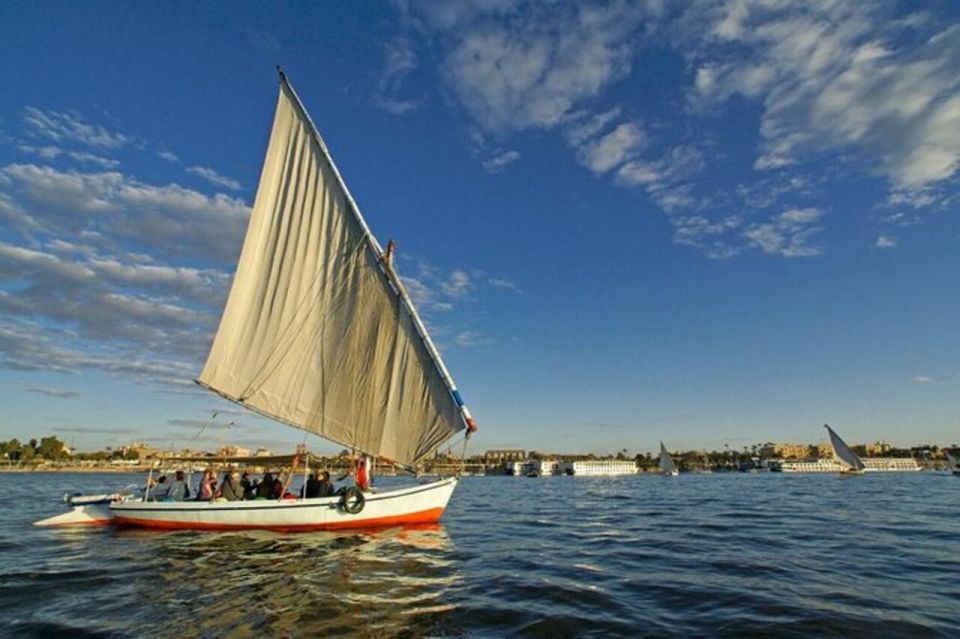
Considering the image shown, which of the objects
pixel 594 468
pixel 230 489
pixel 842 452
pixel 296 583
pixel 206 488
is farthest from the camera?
pixel 594 468

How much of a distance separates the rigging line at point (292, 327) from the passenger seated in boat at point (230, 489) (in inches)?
171

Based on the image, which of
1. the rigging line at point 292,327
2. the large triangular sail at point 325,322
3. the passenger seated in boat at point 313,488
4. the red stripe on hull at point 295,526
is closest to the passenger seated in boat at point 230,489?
the red stripe on hull at point 295,526

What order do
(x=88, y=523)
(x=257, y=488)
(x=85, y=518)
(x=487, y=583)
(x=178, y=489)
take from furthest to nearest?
(x=85, y=518), (x=88, y=523), (x=178, y=489), (x=257, y=488), (x=487, y=583)

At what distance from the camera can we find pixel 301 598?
1234 centimetres

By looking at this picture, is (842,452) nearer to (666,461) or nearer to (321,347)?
(666,461)

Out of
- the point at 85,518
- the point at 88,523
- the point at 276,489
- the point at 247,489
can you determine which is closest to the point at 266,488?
the point at 276,489

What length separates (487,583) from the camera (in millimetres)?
14250

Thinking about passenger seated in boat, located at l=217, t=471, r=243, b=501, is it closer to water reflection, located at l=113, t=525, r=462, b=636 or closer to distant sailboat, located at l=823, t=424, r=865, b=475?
water reflection, located at l=113, t=525, r=462, b=636

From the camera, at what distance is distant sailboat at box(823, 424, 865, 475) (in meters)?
105

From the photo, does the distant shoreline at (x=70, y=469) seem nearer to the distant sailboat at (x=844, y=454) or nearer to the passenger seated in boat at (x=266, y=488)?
the passenger seated in boat at (x=266, y=488)

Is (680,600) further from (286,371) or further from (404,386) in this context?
(286,371)

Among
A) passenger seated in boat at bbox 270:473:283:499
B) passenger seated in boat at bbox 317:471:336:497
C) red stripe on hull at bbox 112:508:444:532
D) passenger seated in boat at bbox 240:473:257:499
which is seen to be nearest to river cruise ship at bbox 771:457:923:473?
red stripe on hull at bbox 112:508:444:532

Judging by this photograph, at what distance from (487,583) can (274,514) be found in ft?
44.0

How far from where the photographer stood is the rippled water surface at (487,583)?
1034cm
